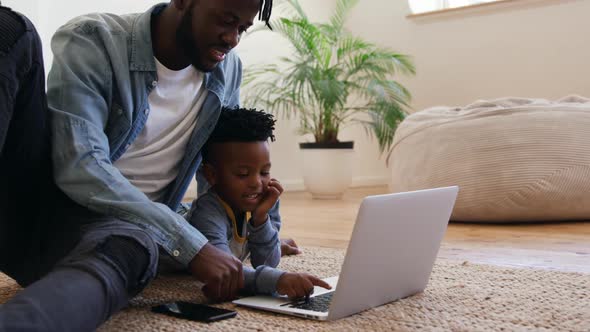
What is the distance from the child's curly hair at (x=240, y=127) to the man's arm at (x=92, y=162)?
27cm

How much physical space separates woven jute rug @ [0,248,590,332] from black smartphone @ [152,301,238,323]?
1 cm

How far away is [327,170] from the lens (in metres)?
3.73

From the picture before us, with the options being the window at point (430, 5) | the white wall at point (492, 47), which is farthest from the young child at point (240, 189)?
the window at point (430, 5)

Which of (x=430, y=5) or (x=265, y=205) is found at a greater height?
(x=430, y=5)

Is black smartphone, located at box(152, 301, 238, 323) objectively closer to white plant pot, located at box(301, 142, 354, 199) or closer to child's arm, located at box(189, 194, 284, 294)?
child's arm, located at box(189, 194, 284, 294)

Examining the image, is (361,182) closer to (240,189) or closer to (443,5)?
(443,5)

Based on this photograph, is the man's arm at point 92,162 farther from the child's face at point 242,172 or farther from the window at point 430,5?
the window at point 430,5

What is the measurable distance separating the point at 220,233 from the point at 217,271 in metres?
0.26

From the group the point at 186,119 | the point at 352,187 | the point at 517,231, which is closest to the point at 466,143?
the point at 517,231

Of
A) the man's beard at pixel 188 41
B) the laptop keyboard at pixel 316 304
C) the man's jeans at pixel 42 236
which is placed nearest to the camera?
the man's jeans at pixel 42 236

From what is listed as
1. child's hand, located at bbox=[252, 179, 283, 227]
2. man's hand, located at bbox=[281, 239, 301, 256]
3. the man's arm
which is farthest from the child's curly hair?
man's hand, located at bbox=[281, 239, 301, 256]

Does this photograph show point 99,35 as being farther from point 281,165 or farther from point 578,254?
point 281,165

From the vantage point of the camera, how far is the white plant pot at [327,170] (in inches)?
147

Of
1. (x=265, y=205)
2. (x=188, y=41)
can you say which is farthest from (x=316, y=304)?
(x=188, y=41)
